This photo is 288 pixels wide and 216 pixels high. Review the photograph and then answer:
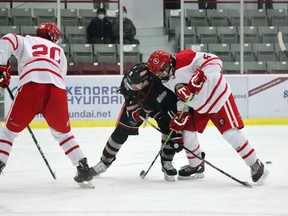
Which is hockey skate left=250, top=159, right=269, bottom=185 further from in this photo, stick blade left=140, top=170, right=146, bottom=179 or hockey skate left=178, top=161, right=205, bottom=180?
stick blade left=140, top=170, right=146, bottom=179

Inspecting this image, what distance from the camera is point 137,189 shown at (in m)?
4.44

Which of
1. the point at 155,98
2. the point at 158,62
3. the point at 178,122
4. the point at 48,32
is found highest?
the point at 48,32

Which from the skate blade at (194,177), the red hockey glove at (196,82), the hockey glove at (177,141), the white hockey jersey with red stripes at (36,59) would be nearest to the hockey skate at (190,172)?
the skate blade at (194,177)

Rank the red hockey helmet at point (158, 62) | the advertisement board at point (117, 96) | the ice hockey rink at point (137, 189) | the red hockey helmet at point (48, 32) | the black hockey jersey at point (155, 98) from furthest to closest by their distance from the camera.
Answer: the advertisement board at point (117, 96) < the black hockey jersey at point (155, 98) < the red hockey helmet at point (48, 32) < the red hockey helmet at point (158, 62) < the ice hockey rink at point (137, 189)

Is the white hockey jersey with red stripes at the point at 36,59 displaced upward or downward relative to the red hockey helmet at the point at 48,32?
downward

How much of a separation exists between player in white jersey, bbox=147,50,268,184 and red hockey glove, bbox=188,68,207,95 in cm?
6

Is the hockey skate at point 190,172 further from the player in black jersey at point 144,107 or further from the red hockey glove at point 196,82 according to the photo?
the red hockey glove at point 196,82

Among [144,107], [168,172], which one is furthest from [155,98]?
[168,172]

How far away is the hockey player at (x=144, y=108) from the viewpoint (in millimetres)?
4617

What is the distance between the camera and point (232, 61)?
933 cm

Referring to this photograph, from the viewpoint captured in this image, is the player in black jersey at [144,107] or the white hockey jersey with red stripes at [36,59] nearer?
the white hockey jersey with red stripes at [36,59]

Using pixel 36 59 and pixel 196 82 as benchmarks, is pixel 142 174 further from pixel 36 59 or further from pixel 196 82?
pixel 36 59

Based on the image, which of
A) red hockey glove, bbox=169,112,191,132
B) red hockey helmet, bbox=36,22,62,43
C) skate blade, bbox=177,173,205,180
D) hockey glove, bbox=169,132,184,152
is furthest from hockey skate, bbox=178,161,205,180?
red hockey helmet, bbox=36,22,62,43

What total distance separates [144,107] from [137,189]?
0.57 m
